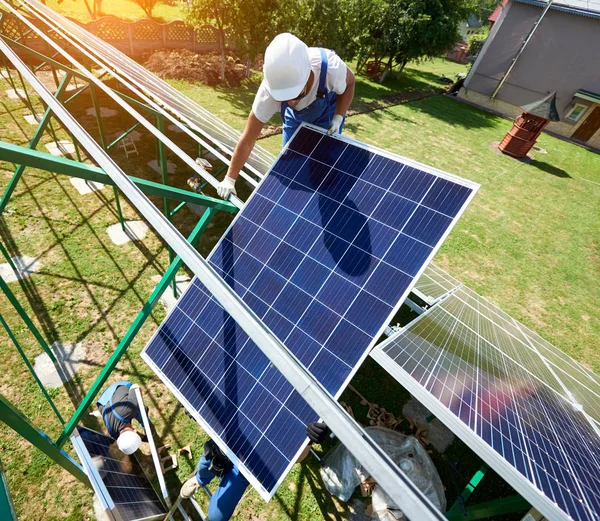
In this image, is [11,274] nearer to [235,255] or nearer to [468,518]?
[235,255]

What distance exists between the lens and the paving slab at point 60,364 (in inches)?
247

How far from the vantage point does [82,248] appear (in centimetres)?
872

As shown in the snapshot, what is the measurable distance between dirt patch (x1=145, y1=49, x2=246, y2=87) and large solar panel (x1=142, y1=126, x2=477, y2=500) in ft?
68.3

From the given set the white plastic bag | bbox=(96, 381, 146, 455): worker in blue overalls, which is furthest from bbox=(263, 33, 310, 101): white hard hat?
the white plastic bag

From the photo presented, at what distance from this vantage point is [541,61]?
26.2 meters

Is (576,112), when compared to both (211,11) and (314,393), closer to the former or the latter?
(211,11)

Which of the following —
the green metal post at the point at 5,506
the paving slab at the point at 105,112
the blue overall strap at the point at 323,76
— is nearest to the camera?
the green metal post at the point at 5,506

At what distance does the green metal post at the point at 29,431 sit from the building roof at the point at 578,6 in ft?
124

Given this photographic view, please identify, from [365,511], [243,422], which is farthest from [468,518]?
[243,422]

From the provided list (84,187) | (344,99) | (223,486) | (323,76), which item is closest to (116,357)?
(223,486)

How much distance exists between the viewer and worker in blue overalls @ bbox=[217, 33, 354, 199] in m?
3.91

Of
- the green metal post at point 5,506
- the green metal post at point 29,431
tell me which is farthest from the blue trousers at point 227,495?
the green metal post at point 5,506

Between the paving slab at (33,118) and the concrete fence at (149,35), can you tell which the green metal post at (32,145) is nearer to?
the paving slab at (33,118)

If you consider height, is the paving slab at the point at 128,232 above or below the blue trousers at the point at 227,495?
below
